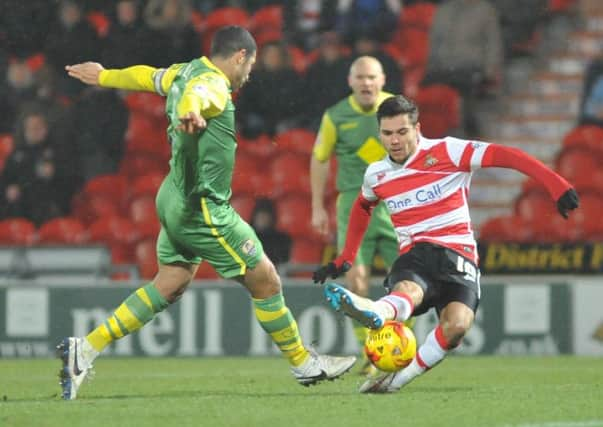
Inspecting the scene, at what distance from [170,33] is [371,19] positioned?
1884mm

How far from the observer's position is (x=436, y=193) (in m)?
7.34

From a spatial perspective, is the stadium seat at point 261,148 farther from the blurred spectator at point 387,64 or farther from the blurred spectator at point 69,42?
the blurred spectator at point 69,42

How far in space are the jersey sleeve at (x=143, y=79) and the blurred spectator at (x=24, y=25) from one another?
7.29 m

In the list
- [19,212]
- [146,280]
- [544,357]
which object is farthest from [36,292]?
[544,357]

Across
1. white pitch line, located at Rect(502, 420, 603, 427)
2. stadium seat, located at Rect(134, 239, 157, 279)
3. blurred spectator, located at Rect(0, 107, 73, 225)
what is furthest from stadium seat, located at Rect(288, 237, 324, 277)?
white pitch line, located at Rect(502, 420, 603, 427)

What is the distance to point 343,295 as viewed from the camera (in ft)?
21.7

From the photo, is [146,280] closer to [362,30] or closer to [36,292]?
[36,292]

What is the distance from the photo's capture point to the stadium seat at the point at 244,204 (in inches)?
497

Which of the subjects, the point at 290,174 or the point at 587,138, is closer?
the point at 587,138

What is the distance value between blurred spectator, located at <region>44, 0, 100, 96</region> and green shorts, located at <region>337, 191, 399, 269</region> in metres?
5.06

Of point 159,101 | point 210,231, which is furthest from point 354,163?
point 159,101

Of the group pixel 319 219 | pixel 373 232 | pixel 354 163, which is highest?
pixel 354 163

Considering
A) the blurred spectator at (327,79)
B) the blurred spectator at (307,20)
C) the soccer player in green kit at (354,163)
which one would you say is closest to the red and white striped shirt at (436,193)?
the soccer player in green kit at (354,163)

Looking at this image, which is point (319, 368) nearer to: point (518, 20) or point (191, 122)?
point (191, 122)
